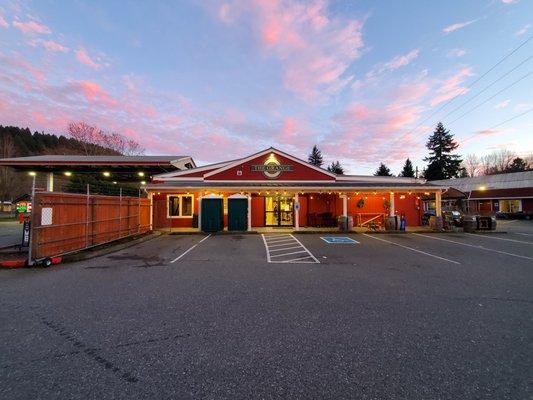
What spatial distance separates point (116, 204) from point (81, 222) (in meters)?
3.06

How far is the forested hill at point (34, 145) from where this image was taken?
145 ft

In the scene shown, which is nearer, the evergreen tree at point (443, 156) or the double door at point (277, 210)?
the double door at point (277, 210)

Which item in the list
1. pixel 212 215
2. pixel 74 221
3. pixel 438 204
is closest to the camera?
pixel 74 221

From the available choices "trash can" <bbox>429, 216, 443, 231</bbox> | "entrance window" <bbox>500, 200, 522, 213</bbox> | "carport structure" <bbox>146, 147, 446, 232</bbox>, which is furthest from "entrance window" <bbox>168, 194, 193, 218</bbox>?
"entrance window" <bbox>500, 200, 522, 213</bbox>

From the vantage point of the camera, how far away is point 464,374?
305 centimetres

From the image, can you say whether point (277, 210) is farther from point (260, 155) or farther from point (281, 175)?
point (260, 155)

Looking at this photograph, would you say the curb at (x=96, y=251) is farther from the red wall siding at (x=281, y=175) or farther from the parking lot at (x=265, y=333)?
the red wall siding at (x=281, y=175)

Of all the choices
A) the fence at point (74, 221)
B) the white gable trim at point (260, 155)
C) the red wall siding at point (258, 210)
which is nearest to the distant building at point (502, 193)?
the white gable trim at point (260, 155)

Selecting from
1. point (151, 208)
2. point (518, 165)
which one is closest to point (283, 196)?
point (151, 208)

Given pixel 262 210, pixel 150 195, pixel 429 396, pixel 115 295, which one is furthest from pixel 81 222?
pixel 262 210

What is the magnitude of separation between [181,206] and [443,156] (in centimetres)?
6056

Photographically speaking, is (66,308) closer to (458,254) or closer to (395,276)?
(395,276)

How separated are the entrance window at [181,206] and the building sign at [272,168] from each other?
567 cm

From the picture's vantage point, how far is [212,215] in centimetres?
1903
